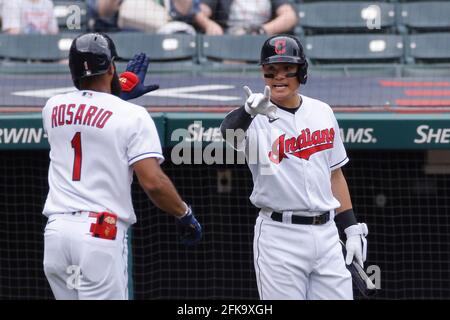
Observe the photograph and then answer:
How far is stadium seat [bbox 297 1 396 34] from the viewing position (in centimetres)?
784

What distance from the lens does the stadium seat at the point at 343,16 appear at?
784 cm

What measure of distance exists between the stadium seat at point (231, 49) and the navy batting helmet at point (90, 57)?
330 centimetres

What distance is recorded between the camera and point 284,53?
4520 millimetres

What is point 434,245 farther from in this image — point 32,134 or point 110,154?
point 110,154

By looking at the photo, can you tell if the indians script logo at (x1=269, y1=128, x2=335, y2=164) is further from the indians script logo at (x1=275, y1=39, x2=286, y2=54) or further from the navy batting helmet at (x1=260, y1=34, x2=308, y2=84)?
the indians script logo at (x1=275, y1=39, x2=286, y2=54)

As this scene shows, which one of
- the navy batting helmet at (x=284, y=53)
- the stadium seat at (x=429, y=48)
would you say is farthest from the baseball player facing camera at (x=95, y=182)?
the stadium seat at (x=429, y=48)

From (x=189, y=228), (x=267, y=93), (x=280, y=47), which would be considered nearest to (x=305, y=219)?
(x=189, y=228)

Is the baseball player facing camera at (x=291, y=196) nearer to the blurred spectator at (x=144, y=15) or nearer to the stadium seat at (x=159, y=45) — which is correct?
the stadium seat at (x=159, y=45)

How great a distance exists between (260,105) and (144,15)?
3.71 m

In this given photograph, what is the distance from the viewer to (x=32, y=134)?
579 centimetres
